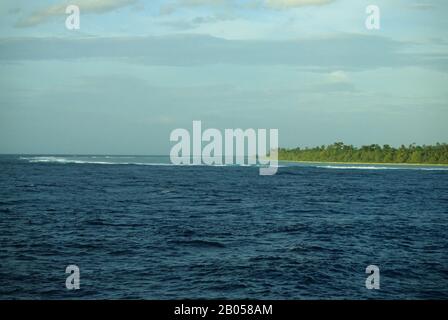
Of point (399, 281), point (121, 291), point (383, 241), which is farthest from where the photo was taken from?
point (383, 241)

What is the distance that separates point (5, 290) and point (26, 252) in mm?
8519

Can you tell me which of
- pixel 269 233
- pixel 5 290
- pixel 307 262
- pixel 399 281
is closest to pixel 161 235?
pixel 269 233

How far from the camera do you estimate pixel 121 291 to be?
23.2 metres

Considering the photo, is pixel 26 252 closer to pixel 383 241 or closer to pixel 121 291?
pixel 121 291

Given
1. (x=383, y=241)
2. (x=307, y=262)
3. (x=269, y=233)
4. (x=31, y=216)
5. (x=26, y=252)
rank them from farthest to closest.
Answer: (x=31, y=216) → (x=269, y=233) → (x=383, y=241) → (x=26, y=252) → (x=307, y=262)

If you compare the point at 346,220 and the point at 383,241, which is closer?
the point at 383,241
